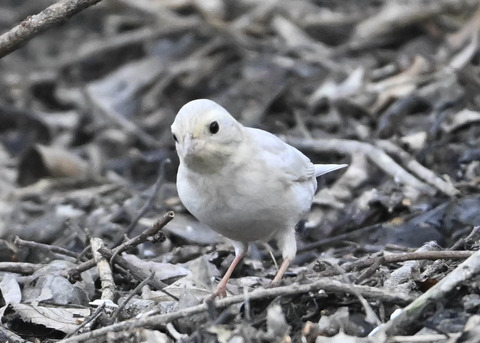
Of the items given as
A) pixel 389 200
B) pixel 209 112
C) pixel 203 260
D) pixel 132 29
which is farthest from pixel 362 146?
pixel 132 29

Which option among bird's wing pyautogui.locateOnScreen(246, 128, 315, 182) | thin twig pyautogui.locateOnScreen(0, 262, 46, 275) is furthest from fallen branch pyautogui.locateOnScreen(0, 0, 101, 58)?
thin twig pyautogui.locateOnScreen(0, 262, 46, 275)

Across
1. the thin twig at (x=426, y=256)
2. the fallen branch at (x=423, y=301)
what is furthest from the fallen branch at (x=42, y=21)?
the fallen branch at (x=423, y=301)

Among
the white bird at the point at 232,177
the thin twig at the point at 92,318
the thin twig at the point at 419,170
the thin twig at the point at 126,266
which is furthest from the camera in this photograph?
the thin twig at the point at 419,170

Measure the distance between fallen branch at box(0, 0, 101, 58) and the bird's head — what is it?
0.81 metres

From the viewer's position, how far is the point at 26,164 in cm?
888

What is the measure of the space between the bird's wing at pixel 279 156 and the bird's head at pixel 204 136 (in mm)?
219

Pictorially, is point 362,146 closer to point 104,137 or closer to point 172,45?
point 104,137

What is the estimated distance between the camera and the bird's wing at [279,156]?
15.3 feet

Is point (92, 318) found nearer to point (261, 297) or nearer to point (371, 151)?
point (261, 297)

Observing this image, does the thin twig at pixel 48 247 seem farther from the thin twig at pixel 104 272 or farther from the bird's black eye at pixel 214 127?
the bird's black eye at pixel 214 127

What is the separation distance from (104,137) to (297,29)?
274 centimetres

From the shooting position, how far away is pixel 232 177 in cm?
439

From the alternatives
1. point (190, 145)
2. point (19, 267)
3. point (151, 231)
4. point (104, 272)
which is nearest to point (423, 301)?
point (190, 145)

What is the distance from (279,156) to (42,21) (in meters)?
1.45
